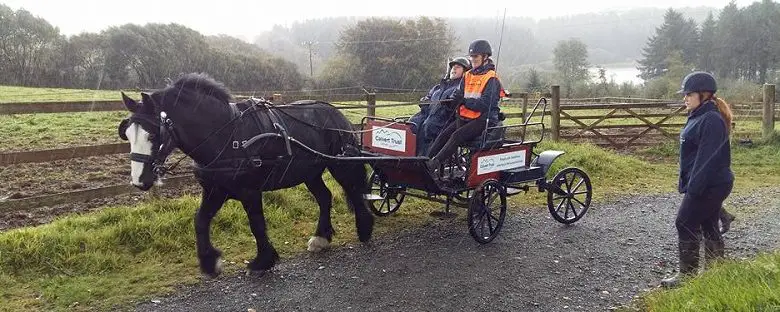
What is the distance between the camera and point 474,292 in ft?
15.9

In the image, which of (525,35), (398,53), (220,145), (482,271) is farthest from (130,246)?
(525,35)

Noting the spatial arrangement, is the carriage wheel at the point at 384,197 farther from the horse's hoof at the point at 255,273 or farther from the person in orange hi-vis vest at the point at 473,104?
the horse's hoof at the point at 255,273

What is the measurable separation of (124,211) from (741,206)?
7.89 metres

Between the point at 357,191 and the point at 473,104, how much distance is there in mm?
1549

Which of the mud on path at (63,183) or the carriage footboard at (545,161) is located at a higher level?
the carriage footboard at (545,161)

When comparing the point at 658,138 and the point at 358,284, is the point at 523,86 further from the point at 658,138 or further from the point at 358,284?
the point at 358,284

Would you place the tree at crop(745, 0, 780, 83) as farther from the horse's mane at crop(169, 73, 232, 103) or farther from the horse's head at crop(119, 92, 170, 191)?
the horse's head at crop(119, 92, 170, 191)

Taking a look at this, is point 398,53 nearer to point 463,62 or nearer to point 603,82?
point 463,62

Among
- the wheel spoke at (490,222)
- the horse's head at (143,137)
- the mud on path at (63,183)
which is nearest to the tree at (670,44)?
the wheel spoke at (490,222)

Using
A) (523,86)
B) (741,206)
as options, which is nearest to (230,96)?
(741,206)

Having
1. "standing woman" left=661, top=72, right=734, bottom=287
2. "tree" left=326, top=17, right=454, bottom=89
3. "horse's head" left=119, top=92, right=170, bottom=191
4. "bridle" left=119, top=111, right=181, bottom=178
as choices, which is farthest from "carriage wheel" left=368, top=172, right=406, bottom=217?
"tree" left=326, top=17, right=454, bottom=89

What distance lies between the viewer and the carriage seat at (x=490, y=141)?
Answer: 6199 millimetres

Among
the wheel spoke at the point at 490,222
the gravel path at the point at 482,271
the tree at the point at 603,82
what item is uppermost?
the tree at the point at 603,82

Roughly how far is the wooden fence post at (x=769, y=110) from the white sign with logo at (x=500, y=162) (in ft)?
29.8
